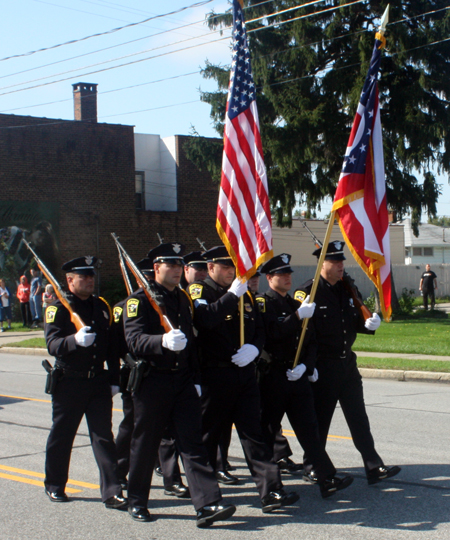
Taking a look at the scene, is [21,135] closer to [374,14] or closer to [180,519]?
[374,14]

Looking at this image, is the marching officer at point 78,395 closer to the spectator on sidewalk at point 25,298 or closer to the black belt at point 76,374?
the black belt at point 76,374

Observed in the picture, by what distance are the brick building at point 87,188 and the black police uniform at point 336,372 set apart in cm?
2586

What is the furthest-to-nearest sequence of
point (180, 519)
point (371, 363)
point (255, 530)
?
point (371, 363), point (180, 519), point (255, 530)

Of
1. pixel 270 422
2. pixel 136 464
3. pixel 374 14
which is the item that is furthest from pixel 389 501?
pixel 374 14

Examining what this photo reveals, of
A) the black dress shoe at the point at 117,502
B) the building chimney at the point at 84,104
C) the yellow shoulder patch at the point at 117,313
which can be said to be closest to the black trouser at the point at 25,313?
the building chimney at the point at 84,104

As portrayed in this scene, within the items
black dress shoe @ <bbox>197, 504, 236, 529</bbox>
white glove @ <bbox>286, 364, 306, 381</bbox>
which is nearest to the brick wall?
white glove @ <bbox>286, 364, 306, 381</bbox>

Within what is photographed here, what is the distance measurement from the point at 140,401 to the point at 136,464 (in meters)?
0.47

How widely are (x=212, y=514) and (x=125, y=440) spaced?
1.44 metres

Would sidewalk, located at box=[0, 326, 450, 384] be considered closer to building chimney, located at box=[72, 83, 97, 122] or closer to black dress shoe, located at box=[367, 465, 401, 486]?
black dress shoe, located at box=[367, 465, 401, 486]

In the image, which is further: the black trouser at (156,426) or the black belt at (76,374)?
the black belt at (76,374)

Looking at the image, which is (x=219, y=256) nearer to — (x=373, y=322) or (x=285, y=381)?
(x=285, y=381)

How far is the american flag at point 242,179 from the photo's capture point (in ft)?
20.9

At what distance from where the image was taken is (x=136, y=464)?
17.3 ft

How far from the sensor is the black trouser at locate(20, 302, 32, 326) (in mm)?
26297
